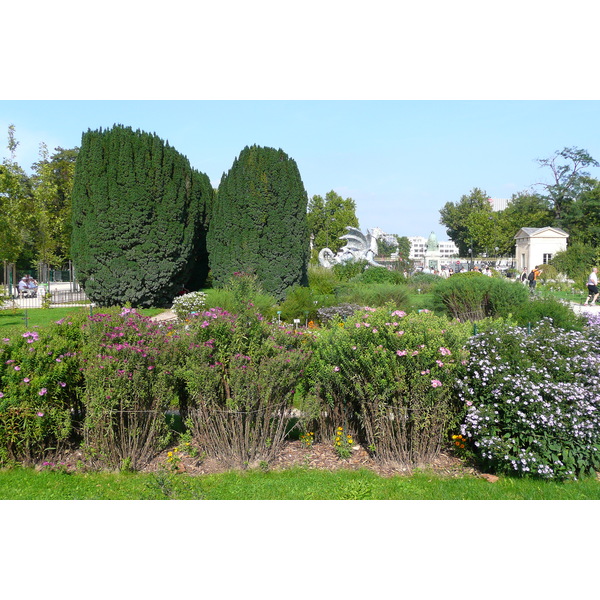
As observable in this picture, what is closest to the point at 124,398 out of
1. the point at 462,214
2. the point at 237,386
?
the point at 237,386

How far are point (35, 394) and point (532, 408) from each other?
13.3 ft

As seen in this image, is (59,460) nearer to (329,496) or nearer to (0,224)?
(329,496)

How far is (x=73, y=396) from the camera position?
4.54 metres

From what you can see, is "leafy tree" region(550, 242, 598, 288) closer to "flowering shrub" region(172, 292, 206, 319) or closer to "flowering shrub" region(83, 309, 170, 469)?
"flowering shrub" region(172, 292, 206, 319)

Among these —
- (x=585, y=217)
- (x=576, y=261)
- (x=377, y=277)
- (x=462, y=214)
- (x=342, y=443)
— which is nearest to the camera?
(x=342, y=443)

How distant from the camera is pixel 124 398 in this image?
13.6 feet

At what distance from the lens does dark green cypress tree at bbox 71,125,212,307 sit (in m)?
15.8

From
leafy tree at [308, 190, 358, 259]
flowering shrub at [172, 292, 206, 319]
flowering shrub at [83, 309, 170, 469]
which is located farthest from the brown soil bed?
leafy tree at [308, 190, 358, 259]

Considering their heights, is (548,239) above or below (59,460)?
above

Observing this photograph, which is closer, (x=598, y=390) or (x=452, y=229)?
(x=598, y=390)

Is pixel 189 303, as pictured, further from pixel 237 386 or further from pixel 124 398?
pixel 237 386

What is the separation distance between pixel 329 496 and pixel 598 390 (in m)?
2.35

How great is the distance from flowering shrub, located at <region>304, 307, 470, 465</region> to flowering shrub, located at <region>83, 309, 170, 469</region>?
5.03 feet

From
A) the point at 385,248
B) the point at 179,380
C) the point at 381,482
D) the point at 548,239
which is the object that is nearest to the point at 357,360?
the point at 381,482
